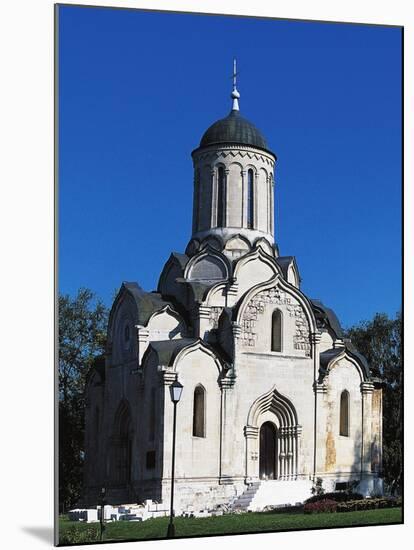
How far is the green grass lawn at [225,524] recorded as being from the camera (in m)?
16.4

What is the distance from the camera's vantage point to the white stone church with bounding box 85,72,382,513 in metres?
20.0

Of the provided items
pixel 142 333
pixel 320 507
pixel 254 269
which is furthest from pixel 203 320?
pixel 320 507

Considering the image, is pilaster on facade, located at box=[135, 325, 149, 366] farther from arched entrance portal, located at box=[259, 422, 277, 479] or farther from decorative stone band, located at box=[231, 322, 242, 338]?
arched entrance portal, located at box=[259, 422, 277, 479]

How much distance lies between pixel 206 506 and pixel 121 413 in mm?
2966

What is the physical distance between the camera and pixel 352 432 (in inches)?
852

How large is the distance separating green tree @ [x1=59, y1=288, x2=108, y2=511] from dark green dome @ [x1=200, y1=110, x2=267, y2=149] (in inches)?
142

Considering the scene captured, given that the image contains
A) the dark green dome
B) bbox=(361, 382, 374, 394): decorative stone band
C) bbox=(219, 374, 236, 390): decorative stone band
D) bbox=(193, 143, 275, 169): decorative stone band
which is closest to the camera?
the dark green dome

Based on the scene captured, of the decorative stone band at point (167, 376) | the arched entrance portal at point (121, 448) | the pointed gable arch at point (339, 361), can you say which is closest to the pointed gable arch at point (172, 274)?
the decorative stone band at point (167, 376)

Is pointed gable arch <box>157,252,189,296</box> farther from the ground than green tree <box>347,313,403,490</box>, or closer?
farther from the ground

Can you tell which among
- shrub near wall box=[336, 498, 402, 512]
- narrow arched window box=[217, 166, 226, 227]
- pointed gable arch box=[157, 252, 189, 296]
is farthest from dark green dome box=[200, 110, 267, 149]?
shrub near wall box=[336, 498, 402, 512]

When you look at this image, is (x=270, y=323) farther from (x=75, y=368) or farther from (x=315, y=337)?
(x=75, y=368)

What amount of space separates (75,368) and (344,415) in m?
5.42

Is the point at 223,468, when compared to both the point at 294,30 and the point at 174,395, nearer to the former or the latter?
the point at 174,395

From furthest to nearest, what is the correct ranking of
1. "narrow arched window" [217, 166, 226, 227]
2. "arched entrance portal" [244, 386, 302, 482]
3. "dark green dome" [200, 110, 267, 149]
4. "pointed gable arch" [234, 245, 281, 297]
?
"narrow arched window" [217, 166, 226, 227] → "pointed gable arch" [234, 245, 281, 297] → "arched entrance portal" [244, 386, 302, 482] → "dark green dome" [200, 110, 267, 149]
